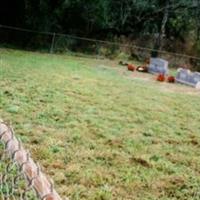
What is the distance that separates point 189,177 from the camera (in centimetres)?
427

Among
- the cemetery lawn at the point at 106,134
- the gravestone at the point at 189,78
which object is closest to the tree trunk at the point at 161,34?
the gravestone at the point at 189,78

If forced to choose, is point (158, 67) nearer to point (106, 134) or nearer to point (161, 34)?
point (161, 34)

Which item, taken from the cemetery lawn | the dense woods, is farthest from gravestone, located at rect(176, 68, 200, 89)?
the dense woods

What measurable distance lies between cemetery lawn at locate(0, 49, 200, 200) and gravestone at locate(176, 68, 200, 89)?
247cm

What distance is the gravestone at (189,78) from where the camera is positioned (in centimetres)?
1218

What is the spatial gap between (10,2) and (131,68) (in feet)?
21.7

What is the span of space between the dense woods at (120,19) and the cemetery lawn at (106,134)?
7.96 m

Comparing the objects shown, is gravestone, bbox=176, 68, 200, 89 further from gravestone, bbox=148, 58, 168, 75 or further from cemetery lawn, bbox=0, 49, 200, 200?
cemetery lawn, bbox=0, 49, 200, 200

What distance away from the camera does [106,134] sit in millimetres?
5441

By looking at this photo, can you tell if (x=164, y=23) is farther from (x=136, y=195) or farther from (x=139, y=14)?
(x=136, y=195)

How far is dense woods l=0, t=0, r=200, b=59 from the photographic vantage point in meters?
17.1

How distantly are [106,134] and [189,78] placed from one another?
7613mm

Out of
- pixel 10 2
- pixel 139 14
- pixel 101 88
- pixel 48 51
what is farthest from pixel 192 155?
pixel 139 14

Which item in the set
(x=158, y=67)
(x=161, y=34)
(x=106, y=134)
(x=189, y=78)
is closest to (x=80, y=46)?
(x=161, y=34)
